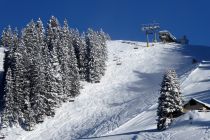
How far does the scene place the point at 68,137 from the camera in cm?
8319

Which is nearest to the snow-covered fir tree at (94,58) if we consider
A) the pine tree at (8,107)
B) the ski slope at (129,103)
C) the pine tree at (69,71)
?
the ski slope at (129,103)

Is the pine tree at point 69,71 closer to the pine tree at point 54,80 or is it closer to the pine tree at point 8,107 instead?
the pine tree at point 54,80

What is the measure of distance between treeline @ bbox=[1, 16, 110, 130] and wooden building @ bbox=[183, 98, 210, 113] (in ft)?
87.6

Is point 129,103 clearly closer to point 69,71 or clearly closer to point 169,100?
point 69,71

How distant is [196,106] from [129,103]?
2036cm

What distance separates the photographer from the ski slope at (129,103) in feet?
225

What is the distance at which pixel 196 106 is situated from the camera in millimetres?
73875

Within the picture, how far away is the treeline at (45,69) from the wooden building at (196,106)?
2671cm

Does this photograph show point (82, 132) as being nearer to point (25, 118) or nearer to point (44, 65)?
point (25, 118)

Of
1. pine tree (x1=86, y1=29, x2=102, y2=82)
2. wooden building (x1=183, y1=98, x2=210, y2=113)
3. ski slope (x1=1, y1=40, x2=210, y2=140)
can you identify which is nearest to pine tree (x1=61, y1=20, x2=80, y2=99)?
ski slope (x1=1, y1=40, x2=210, y2=140)

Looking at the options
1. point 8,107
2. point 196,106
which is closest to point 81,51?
point 8,107

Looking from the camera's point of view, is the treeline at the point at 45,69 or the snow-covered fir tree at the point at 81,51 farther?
the snow-covered fir tree at the point at 81,51

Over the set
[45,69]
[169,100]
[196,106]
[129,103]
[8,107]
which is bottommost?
[196,106]

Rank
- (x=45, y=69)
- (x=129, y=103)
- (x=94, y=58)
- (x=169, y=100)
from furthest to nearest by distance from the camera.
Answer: (x=94, y=58), (x=45, y=69), (x=129, y=103), (x=169, y=100)
